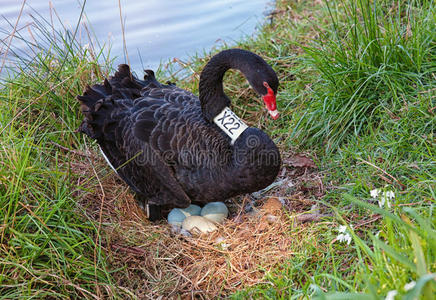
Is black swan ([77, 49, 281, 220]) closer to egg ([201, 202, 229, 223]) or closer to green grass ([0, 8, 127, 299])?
egg ([201, 202, 229, 223])

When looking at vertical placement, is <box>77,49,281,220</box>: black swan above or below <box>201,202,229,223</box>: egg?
above

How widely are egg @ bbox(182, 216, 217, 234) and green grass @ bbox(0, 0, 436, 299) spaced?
72 cm

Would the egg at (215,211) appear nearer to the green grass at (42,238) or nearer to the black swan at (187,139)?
the black swan at (187,139)

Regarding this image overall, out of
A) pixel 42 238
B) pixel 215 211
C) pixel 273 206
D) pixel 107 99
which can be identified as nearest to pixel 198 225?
pixel 215 211

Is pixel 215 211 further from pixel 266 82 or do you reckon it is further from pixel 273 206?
pixel 266 82

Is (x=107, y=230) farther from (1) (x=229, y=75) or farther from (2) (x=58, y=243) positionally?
(1) (x=229, y=75)

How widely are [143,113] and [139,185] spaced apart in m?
0.59

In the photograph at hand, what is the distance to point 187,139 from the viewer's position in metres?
3.45

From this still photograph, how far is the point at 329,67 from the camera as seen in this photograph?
3.96 meters

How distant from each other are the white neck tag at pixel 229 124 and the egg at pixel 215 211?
0.58 m

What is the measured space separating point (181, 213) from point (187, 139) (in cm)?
65

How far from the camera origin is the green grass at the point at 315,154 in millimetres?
2429

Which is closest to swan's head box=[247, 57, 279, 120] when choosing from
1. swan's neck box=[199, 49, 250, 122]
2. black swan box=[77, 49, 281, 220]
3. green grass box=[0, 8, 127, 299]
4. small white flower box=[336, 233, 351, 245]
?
black swan box=[77, 49, 281, 220]

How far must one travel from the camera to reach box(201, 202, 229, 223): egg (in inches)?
143
